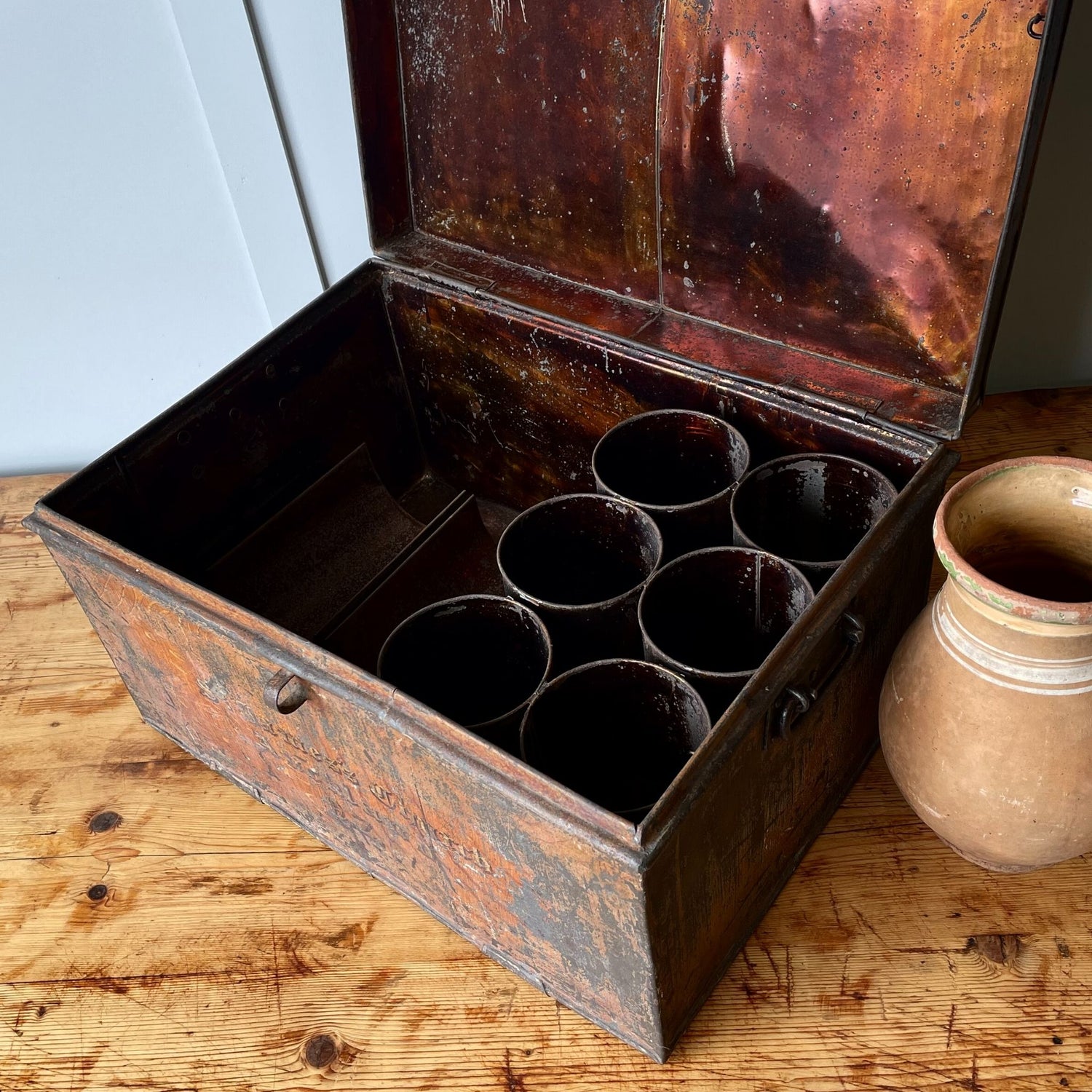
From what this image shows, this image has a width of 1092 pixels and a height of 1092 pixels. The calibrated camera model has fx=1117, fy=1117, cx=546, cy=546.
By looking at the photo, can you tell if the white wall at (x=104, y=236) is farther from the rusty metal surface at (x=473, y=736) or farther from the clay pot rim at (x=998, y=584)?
the clay pot rim at (x=998, y=584)

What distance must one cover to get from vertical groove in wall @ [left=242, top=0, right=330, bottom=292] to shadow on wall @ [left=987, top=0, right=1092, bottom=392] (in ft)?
2.98

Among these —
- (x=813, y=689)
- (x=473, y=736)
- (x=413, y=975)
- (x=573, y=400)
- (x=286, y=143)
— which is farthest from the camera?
(x=286, y=143)

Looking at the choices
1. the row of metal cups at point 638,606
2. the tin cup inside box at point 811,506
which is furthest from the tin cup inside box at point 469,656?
the tin cup inside box at point 811,506

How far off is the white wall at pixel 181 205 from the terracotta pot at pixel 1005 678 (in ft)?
1.79

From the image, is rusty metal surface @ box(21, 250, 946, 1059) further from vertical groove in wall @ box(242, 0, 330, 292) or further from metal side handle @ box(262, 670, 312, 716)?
vertical groove in wall @ box(242, 0, 330, 292)

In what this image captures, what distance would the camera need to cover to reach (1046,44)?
0.81 m

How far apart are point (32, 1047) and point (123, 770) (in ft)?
0.97

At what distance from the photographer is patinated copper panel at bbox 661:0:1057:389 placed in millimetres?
870

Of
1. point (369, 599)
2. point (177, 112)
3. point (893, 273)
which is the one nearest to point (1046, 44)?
point (893, 273)

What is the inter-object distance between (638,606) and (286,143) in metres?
0.87

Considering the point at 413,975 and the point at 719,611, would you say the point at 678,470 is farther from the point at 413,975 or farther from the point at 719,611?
the point at 413,975

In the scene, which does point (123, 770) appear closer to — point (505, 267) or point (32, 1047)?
point (32, 1047)

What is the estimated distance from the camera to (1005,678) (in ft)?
2.74

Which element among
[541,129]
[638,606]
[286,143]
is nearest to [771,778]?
[638,606]
